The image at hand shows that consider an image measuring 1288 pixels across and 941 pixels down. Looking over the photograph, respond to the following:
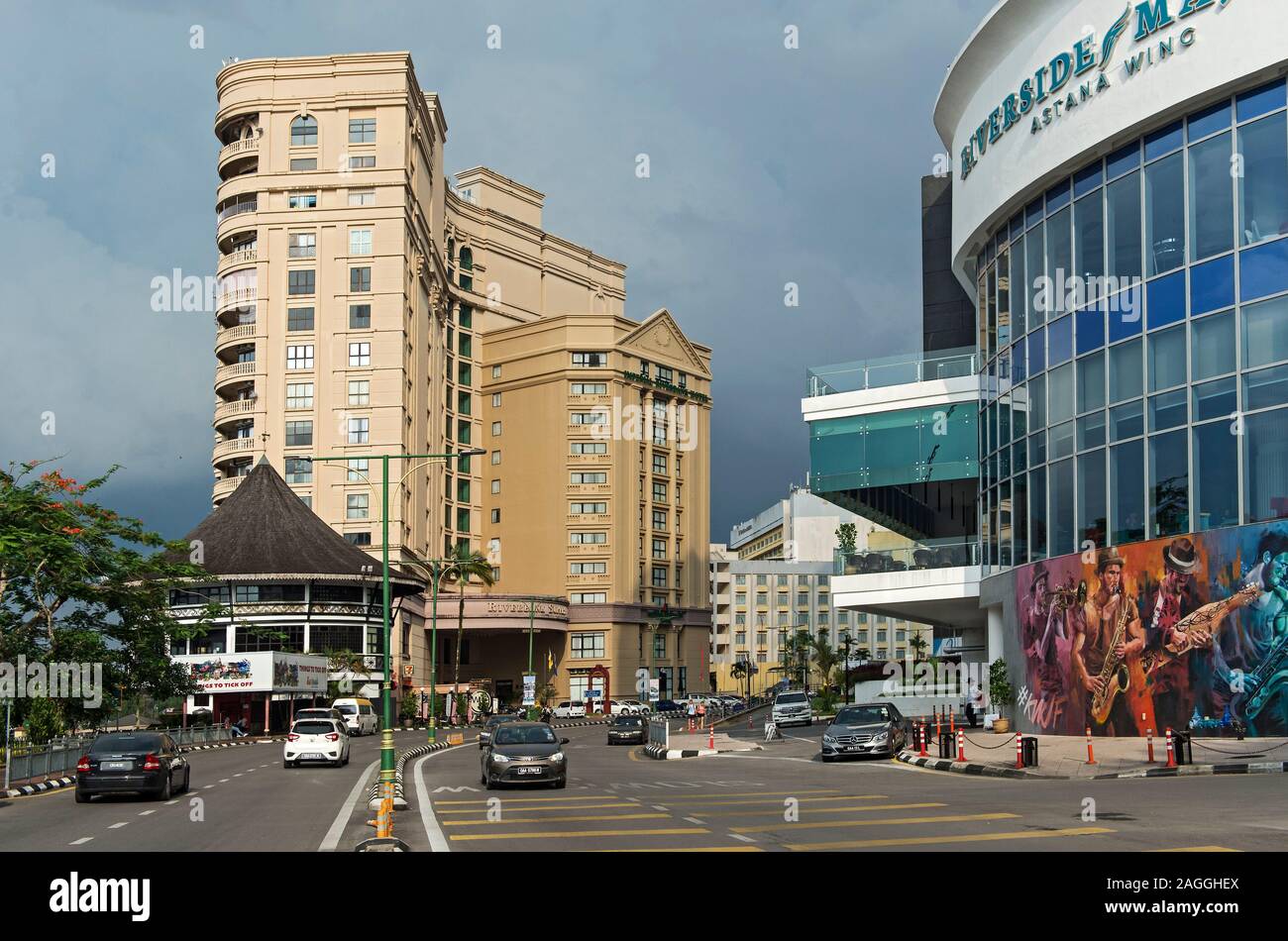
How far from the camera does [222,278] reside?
97812 millimetres

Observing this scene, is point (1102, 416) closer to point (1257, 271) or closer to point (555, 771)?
point (1257, 271)

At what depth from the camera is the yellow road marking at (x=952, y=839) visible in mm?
17000

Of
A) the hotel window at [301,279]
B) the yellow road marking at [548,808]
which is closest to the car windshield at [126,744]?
the yellow road marking at [548,808]

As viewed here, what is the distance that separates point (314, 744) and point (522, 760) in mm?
13677

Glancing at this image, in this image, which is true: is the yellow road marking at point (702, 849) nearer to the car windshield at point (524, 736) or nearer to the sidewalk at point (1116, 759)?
the car windshield at point (524, 736)

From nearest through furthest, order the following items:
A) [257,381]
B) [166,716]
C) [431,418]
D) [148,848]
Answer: [148,848], [166,716], [257,381], [431,418]

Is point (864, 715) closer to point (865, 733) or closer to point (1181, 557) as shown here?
Result: point (865, 733)

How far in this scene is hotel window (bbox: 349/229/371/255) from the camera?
97688 millimetres

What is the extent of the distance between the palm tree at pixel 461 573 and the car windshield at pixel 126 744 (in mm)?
67674

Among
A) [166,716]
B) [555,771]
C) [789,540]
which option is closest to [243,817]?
[555,771]

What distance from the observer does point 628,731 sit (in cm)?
6116

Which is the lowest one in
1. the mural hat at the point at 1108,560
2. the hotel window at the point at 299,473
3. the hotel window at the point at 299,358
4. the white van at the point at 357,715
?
the white van at the point at 357,715

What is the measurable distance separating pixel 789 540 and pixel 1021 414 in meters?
151

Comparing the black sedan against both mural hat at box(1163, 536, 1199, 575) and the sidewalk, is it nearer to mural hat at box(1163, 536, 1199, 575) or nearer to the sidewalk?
the sidewalk
